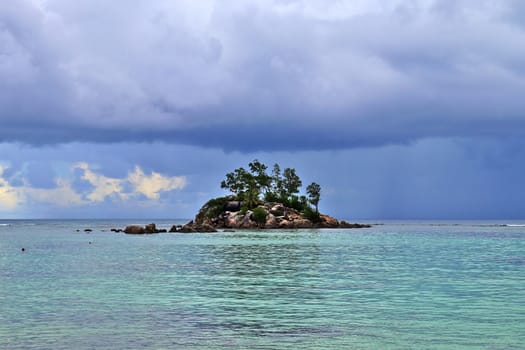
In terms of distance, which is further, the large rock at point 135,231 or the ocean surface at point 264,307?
the large rock at point 135,231

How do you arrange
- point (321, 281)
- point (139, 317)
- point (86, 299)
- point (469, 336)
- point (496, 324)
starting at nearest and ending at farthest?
point (469, 336), point (496, 324), point (139, 317), point (86, 299), point (321, 281)

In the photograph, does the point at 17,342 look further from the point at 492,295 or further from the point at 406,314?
the point at 492,295

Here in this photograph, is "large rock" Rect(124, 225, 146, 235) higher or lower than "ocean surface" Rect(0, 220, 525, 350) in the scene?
higher

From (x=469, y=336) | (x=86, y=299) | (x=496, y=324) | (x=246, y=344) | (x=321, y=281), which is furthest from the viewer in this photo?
(x=321, y=281)

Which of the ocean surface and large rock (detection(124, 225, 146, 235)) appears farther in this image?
large rock (detection(124, 225, 146, 235))

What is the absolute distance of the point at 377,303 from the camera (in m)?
35.6

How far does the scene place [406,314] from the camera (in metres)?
31.6

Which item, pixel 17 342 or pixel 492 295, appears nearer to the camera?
pixel 17 342

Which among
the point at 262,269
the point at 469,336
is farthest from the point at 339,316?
the point at 262,269

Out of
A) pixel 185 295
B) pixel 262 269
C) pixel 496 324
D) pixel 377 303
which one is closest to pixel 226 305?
pixel 185 295

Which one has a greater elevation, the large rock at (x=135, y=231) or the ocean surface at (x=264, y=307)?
the large rock at (x=135, y=231)

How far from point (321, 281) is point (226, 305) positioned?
15.2 meters

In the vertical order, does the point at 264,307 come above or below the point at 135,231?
below

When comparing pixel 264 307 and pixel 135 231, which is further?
pixel 135 231
